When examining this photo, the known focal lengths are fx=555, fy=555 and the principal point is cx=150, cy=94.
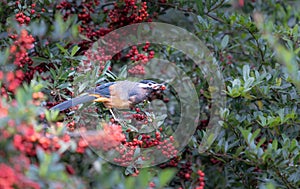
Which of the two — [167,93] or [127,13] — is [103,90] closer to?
[127,13]

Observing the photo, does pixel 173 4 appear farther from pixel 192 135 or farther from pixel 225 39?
pixel 192 135

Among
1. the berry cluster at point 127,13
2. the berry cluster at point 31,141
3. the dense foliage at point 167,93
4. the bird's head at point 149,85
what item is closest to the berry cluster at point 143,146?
the dense foliage at point 167,93

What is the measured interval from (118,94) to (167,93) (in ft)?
2.43

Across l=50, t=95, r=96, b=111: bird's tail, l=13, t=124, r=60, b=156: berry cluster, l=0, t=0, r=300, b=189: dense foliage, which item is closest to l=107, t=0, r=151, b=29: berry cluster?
l=0, t=0, r=300, b=189: dense foliage

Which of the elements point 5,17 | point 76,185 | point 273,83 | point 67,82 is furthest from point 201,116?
point 76,185

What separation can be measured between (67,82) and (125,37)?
27.4 inches

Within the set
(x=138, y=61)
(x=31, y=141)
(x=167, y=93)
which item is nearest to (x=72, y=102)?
(x=138, y=61)

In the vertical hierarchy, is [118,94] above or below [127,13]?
below

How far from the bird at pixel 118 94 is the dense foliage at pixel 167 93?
0.13 feet

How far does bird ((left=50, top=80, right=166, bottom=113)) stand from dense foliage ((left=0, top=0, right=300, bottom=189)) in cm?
4

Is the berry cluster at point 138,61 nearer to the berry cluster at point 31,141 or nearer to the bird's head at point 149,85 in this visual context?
the bird's head at point 149,85

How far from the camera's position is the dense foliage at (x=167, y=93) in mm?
2014

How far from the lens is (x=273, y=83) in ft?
9.89

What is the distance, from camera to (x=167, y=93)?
3.54 meters
